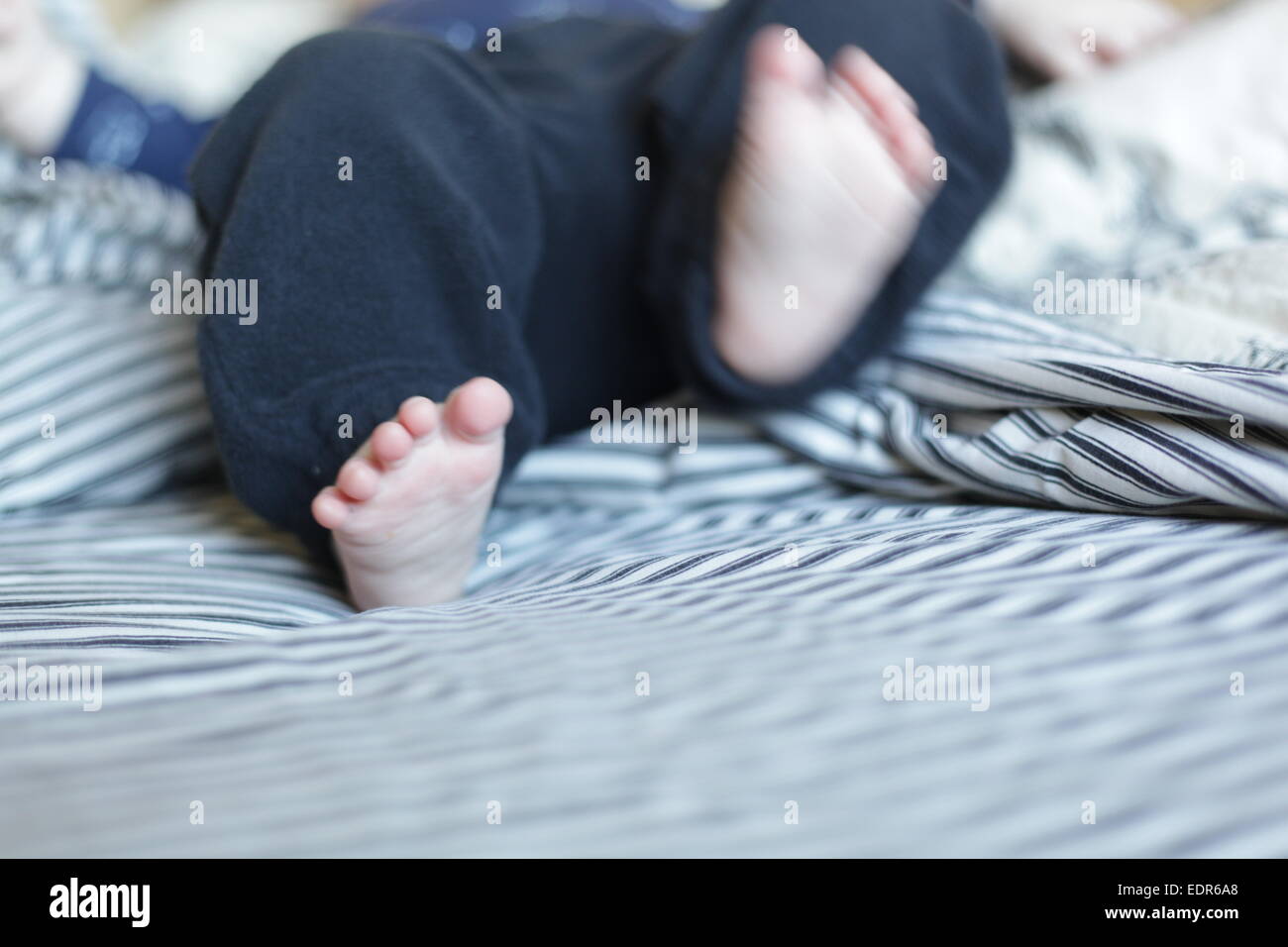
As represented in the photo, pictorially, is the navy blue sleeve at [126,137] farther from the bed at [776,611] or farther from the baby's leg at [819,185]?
the baby's leg at [819,185]

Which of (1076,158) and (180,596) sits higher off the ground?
(1076,158)

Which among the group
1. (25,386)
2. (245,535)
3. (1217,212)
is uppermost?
(1217,212)

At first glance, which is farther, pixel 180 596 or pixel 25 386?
pixel 25 386

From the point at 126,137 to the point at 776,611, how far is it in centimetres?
99

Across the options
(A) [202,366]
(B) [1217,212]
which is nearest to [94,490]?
(A) [202,366]

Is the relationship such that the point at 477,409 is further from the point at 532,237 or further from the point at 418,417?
the point at 532,237

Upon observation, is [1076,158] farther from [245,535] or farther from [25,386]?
[25,386]

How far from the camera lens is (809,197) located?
0.56 m

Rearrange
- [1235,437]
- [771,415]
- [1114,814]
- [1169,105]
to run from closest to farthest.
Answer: [1114,814], [1235,437], [771,415], [1169,105]

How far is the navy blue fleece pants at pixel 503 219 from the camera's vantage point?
1.84 feet

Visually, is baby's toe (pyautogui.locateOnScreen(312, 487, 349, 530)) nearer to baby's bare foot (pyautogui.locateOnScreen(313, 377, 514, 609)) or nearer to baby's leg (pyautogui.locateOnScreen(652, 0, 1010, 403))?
baby's bare foot (pyautogui.locateOnScreen(313, 377, 514, 609))

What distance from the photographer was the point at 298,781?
0.34 metres

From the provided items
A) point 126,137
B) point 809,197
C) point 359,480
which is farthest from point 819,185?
point 126,137

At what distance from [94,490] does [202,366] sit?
222mm
